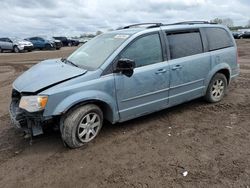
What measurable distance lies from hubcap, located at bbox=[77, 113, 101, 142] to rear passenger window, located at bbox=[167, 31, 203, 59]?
6.12ft

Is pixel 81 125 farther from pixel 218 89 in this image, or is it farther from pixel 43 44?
pixel 43 44

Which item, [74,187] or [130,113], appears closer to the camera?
[74,187]

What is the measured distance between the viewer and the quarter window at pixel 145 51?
4435 mm

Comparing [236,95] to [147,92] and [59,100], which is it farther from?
[59,100]

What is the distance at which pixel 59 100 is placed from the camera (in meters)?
3.72

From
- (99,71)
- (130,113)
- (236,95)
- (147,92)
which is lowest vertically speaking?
(236,95)

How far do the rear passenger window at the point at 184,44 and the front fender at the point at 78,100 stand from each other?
5.10 ft

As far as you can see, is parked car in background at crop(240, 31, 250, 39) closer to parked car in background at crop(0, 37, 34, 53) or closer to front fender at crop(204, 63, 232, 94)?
parked car in background at crop(0, 37, 34, 53)

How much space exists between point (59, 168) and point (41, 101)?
95cm

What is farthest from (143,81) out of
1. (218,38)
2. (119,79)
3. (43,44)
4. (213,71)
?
(43,44)

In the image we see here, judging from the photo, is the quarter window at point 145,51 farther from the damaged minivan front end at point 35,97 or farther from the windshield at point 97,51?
the damaged minivan front end at point 35,97

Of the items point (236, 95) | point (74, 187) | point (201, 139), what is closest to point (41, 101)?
point (74, 187)

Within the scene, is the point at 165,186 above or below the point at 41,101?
below

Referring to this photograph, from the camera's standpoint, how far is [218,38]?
5.78 metres
